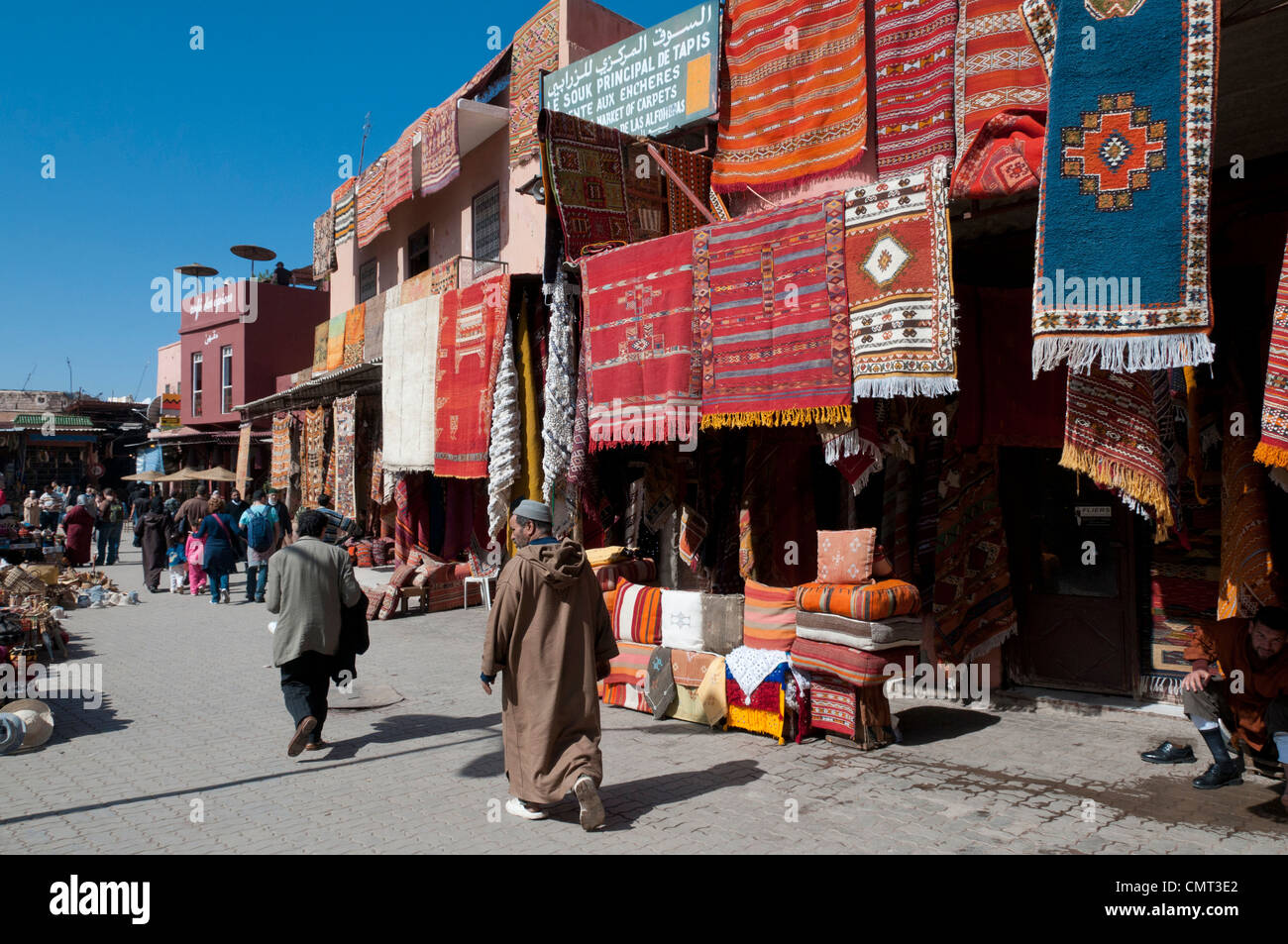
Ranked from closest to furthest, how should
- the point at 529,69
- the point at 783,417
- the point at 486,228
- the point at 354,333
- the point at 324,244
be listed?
the point at 783,417 < the point at 529,69 < the point at 486,228 < the point at 354,333 < the point at 324,244

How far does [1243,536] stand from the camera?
5250mm

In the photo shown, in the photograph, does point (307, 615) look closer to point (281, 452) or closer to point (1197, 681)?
point (1197, 681)

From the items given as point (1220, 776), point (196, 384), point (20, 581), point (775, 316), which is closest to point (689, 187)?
point (775, 316)

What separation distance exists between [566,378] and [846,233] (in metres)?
2.93

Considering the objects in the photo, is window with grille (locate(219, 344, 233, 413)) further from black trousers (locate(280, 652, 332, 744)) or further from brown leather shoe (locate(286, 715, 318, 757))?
brown leather shoe (locate(286, 715, 318, 757))

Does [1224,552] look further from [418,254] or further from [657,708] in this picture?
[418,254]

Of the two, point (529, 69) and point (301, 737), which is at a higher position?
point (529, 69)

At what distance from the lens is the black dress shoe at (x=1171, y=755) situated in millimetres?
5129

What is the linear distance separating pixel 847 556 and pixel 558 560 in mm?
2144

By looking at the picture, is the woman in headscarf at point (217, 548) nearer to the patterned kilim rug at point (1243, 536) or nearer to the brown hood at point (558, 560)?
the brown hood at point (558, 560)

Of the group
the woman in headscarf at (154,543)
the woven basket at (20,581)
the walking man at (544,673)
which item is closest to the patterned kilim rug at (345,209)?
the woman in headscarf at (154,543)

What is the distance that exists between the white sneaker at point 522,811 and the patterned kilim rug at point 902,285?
10.1 feet

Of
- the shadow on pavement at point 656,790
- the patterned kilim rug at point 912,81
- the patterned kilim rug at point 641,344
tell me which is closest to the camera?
the shadow on pavement at point 656,790

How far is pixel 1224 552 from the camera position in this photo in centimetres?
536
